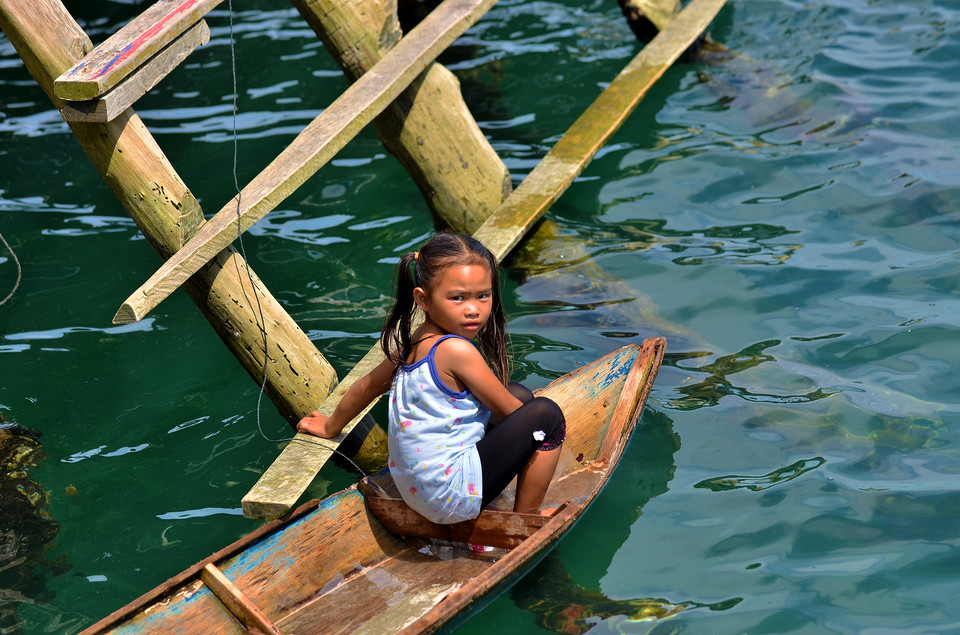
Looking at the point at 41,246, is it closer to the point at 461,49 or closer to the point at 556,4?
the point at 461,49

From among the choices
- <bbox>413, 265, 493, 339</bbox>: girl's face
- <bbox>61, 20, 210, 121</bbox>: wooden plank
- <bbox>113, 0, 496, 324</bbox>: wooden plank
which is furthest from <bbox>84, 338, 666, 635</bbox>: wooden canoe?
<bbox>61, 20, 210, 121</bbox>: wooden plank

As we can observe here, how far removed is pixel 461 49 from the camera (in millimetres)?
8242

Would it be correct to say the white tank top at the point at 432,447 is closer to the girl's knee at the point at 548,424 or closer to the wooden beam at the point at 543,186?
the girl's knee at the point at 548,424

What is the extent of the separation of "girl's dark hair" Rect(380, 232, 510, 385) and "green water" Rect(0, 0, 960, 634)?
815 mm

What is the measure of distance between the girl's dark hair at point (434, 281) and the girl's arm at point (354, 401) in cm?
10

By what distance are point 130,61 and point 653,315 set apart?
9.51 ft

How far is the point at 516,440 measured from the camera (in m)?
3.54

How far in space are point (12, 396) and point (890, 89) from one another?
637 centimetres

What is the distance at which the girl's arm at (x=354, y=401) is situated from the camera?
3715 millimetres

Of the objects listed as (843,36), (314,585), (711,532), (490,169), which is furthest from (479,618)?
(843,36)

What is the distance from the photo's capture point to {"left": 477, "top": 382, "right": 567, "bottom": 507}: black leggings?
139 inches

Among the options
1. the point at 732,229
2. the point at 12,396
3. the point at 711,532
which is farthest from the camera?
the point at 732,229

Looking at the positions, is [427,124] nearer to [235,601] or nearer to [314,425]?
[314,425]

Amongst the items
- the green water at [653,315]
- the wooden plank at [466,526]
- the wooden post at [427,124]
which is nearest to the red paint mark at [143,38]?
the wooden post at [427,124]
